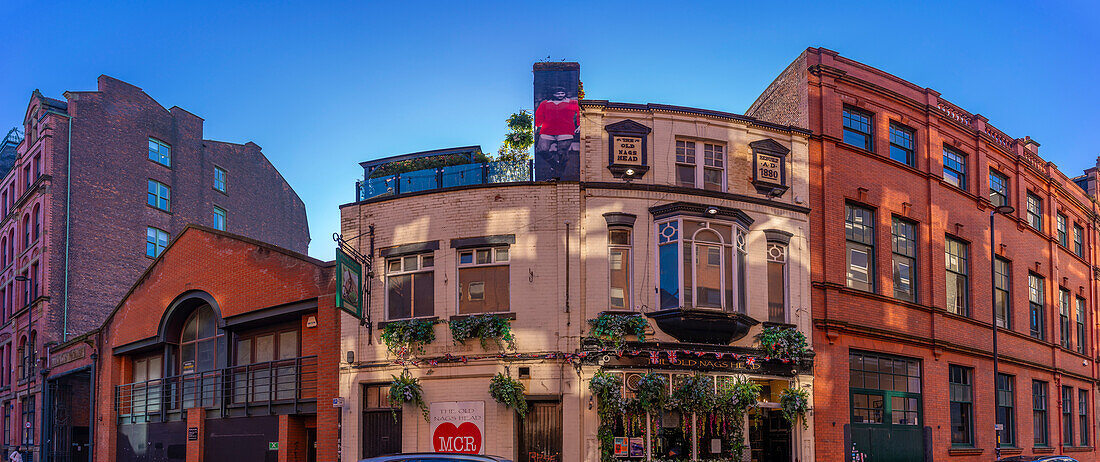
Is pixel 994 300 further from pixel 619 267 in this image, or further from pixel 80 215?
pixel 80 215

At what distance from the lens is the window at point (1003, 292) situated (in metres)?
31.5

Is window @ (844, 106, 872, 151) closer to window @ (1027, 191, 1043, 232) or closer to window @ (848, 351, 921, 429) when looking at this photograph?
window @ (848, 351, 921, 429)

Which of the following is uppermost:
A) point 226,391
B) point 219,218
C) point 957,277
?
point 219,218

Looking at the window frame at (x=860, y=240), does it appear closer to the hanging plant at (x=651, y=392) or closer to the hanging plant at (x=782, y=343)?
the hanging plant at (x=782, y=343)

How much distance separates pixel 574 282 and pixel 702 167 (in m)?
4.57

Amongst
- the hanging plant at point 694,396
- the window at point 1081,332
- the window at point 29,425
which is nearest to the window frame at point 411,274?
the hanging plant at point 694,396

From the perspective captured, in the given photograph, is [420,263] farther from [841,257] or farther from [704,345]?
[841,257]

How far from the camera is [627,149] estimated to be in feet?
75.2

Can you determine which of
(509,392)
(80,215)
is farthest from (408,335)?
(80,215)

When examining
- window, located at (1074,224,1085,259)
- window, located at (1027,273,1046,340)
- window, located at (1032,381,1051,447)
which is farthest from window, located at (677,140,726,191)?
window, located at (1074,224,1085,259)

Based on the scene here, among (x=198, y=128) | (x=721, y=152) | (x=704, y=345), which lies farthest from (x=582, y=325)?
(x=198, y=128)

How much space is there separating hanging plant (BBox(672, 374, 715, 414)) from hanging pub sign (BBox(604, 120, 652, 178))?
518 centimetres

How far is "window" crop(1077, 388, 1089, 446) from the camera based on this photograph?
1414 inches

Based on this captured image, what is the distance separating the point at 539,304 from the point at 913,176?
13188mm
